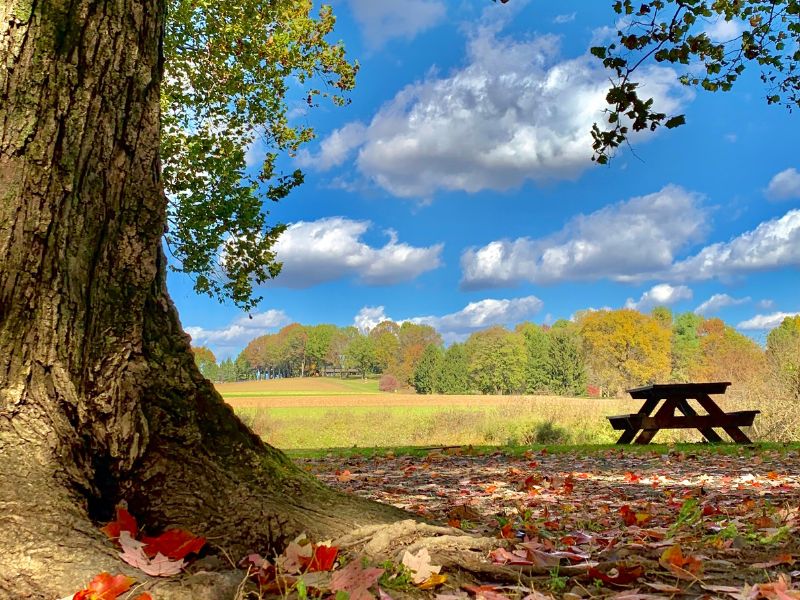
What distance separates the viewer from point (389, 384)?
9406 centimetres

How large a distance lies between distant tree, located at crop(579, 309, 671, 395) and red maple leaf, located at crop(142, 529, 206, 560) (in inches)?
2715

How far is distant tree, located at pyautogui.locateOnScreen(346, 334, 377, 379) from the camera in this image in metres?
104

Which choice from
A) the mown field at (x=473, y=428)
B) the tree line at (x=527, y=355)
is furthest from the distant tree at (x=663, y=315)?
the mown field at (x=473, y=428)

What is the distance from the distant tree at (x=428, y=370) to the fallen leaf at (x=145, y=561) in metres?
83.4

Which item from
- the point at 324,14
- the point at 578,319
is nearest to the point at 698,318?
the point at 578,319

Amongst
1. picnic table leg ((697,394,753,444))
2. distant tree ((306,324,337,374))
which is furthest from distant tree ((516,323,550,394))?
picnic table leg ((697,394,753,444))

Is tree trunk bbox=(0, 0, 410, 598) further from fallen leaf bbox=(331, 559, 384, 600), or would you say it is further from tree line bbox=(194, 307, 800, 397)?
tree line bbox=(194, 307, 800, 397)

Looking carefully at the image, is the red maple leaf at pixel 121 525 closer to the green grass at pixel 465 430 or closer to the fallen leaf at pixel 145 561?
the fallen leaf at pixel 145 561

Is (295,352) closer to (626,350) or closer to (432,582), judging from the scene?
(626,350)

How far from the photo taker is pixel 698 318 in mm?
88438

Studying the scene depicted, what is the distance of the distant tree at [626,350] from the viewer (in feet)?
227

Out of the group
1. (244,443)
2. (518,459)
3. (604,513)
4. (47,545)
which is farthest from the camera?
(518,459)

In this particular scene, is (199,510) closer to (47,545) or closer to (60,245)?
(47,545)

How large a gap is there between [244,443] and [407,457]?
23.0 ft
